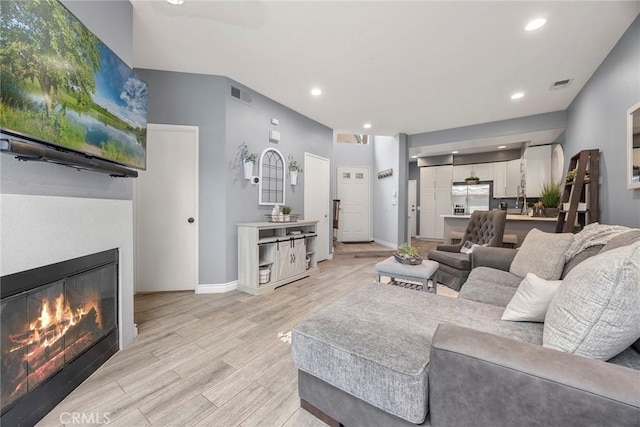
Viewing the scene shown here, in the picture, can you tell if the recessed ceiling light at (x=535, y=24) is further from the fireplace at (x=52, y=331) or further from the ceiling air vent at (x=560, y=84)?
the fireplace at (x=52, y=331)

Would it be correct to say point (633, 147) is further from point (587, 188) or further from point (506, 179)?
point (506, 179)

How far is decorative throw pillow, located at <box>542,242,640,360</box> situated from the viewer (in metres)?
0.81

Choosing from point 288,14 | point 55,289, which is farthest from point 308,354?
point 288,14

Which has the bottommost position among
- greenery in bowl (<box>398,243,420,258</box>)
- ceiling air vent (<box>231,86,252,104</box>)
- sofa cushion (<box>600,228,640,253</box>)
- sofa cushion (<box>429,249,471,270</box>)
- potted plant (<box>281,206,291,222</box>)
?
sofa cushion (<box>429,249,471,270</box>)

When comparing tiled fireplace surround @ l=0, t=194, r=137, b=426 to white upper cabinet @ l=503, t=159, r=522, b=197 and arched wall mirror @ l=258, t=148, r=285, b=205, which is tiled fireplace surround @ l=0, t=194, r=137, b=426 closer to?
arched wall mirror @ l=258, t=148, r=285, b=205

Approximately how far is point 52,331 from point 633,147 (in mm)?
4447

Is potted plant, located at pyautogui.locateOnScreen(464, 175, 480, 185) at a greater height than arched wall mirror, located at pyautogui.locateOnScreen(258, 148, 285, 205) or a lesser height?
greater

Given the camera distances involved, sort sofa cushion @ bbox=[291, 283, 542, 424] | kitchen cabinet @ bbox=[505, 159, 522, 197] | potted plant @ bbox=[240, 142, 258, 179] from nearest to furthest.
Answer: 1. sofa cushion @ bbox=[291, 283, 542, 424]
2. potted plant @ bbox=[240, 142, 258, 179]
3. kitchen cabinet @ bbox=[505, 159, 522, 197]

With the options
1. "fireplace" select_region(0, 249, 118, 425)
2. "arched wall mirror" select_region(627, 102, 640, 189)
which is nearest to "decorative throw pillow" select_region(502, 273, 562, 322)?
"arched wall mirror" select_region(627, 102, 640, 189)

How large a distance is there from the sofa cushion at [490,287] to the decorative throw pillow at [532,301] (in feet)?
1.41

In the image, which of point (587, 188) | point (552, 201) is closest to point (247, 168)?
point (587, 188)

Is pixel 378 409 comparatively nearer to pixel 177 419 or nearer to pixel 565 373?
pixel 565 373

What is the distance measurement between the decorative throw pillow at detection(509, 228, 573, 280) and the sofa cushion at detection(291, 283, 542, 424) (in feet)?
3.08

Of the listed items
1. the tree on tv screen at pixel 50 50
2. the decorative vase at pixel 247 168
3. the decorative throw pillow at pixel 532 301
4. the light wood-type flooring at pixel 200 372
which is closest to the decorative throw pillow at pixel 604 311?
the decorative throw pillow at pixel 532 301
